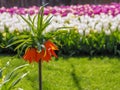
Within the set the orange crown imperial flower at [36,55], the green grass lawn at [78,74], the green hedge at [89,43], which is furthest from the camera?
the green hedge at [89,43]

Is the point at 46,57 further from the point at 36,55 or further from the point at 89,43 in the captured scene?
the point at 89,43

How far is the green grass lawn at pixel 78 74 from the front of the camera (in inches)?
169

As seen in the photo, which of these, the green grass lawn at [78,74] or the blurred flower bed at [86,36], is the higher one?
the blurred flower bed at [86,36]

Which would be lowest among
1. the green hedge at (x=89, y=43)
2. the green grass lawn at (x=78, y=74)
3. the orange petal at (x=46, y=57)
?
the green grass lawn at (x=78, y=74)

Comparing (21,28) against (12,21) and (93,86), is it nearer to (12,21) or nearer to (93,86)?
(12,21)

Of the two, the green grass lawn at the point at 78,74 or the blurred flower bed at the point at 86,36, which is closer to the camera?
the green grass lawn at the point at 78,74

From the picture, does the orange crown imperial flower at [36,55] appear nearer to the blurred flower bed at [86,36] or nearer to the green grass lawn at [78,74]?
the green grass lawn at [78,74]

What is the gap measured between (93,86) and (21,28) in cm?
223

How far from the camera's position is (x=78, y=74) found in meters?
4.67

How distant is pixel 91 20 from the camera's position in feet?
22.0

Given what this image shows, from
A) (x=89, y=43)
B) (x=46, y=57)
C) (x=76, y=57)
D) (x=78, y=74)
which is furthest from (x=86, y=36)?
(x=46, y=57)

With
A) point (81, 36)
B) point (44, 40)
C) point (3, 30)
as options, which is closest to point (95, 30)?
point (81, 36)

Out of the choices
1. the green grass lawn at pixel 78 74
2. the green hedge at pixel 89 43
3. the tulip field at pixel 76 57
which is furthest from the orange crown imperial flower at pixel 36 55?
the green hedge at pixel 89 43

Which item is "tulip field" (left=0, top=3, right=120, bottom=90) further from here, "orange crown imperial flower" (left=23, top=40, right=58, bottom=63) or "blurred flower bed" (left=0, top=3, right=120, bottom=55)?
"orange crown imperial flower" (left=23, top=40, right=58, bottom=63)
